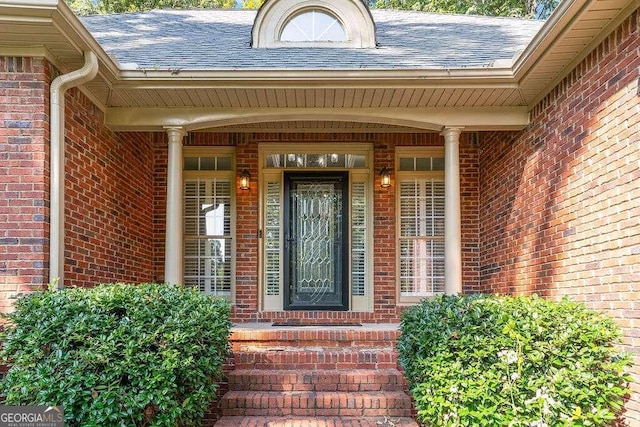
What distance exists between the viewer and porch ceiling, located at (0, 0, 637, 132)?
357cm

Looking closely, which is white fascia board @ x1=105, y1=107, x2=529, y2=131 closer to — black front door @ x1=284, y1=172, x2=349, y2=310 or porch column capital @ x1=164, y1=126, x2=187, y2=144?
porch column capital @ x1=164, y1=126, x2=187, y2=144

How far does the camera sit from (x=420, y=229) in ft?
22.1

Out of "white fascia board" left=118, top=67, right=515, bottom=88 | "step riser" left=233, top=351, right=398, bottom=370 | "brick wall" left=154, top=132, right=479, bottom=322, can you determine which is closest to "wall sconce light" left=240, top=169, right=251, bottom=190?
"brick wall" left=154, top=132, right=479, bottom=322

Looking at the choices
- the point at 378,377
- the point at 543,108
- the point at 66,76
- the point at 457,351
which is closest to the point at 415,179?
the point at 543,108

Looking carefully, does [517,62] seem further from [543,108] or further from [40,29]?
[40,29]

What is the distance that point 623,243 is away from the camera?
3350mm

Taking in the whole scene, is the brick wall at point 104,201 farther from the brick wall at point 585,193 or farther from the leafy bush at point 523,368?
the brick wall at point 585,193

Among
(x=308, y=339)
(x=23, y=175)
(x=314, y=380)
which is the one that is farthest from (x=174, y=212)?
(x=314, y=380)

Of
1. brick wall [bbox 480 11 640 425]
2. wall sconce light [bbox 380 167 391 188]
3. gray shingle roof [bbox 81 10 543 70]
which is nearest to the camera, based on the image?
brick wall [bbox 480 11 640 425]

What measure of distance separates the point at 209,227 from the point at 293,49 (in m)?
2.53

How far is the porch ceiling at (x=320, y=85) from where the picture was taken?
3566mm

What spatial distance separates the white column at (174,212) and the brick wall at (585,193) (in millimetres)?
3439

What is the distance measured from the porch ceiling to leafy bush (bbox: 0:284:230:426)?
1876 millimetres

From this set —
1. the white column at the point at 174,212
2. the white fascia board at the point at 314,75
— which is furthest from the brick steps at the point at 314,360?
the white fascia board at the point at 314,75
